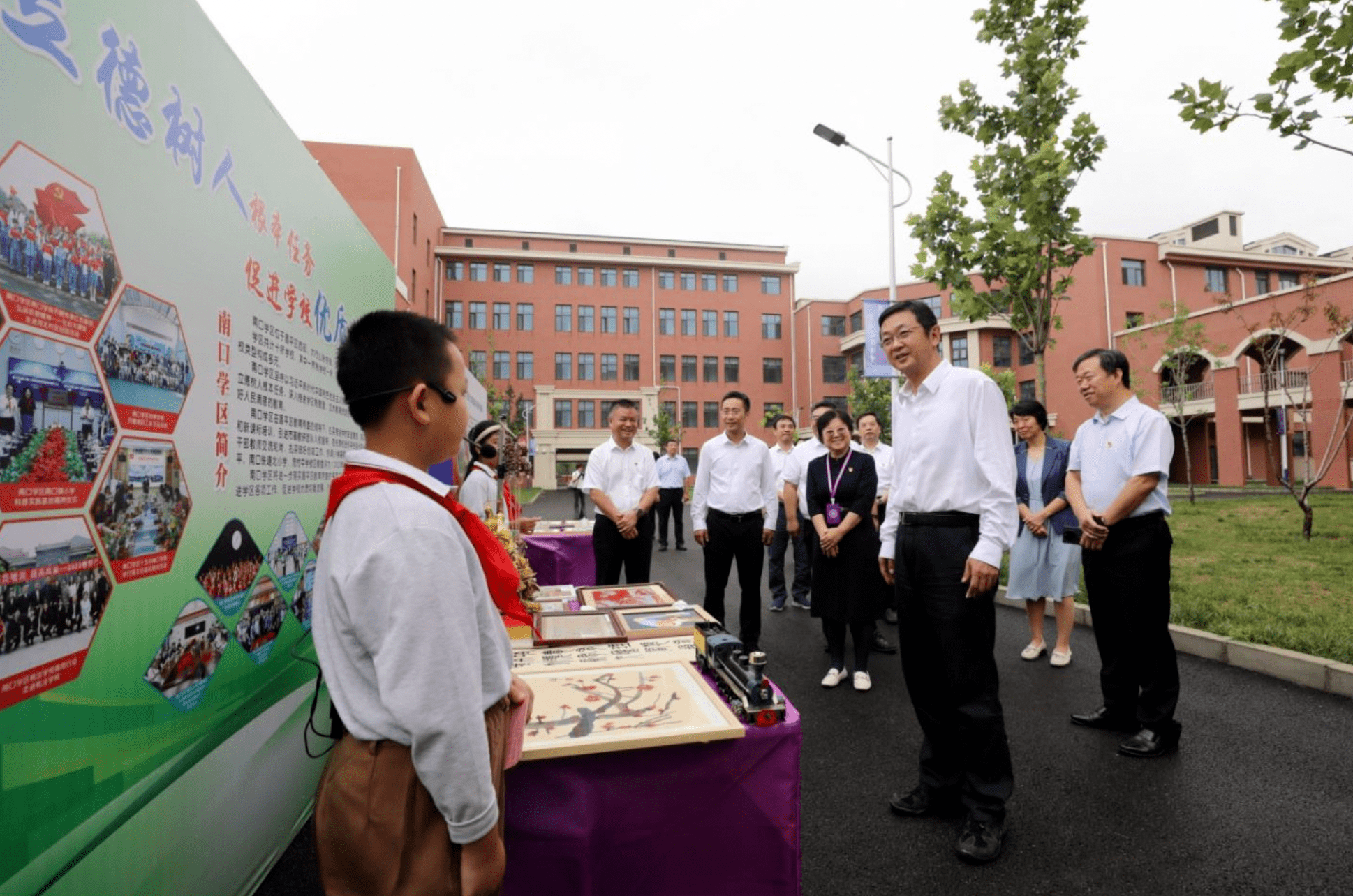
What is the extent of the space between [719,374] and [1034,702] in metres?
37.2

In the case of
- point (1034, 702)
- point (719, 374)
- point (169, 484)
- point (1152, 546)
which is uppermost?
point (719, 374)

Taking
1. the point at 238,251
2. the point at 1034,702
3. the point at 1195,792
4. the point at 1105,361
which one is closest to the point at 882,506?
the point at 1034,702

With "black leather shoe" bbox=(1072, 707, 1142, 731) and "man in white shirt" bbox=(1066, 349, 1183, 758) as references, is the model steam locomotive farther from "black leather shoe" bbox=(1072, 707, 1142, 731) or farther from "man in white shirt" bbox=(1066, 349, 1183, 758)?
"black leather shoe" bbox=(1072, 707, 1142, 731)

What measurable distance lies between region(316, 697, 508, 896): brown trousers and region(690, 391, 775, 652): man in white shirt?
141 inches

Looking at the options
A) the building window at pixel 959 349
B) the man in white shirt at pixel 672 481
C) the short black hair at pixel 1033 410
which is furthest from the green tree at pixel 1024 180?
the building window at pixel 959 349

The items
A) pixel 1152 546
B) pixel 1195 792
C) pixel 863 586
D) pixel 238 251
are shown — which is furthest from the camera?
pixel 863 586

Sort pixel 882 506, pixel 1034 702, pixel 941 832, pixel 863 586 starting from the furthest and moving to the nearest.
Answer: pixel 882 506 → pixel 863 586 → pixel 1034 702 → pixel 941 832

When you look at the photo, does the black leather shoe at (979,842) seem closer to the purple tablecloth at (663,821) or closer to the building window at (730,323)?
the purple tablecloth at (663,821)

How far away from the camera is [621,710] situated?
6.58 ft

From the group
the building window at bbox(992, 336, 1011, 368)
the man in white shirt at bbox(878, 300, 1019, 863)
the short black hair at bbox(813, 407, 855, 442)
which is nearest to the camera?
the man in white shirt at bbox(878, 300, 1019, 863)

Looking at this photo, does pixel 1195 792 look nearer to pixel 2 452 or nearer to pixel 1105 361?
pixel 1105 361

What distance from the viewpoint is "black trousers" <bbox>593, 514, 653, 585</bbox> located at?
5.21m

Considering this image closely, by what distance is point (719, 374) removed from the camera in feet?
133

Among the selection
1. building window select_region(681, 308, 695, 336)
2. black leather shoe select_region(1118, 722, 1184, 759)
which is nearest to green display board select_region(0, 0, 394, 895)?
black leather shoe select_region(1118, 722, 1184, 759)
